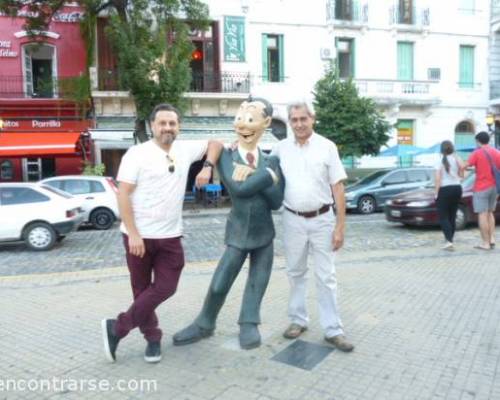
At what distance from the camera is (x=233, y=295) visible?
564 cm

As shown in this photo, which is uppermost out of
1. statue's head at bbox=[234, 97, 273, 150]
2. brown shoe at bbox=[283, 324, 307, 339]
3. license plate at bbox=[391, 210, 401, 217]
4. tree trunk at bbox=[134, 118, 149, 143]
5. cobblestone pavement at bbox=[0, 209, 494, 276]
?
tree trunk at bbox=[134, 118, 149, 143]

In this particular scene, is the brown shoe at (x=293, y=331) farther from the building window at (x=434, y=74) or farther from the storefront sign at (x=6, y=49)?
the building window at (x=434, y=74)

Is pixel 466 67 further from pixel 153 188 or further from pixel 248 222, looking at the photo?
pixel 153 188

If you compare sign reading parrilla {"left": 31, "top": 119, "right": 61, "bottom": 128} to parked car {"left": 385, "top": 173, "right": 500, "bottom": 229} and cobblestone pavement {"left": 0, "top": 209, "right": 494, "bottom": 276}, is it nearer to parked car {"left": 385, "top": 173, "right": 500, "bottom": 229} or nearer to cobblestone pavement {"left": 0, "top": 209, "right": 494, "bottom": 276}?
cobblestone pavement {"left": 0, "top": 209, "right": 494, "bottom": 276}

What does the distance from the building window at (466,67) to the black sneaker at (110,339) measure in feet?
83.5

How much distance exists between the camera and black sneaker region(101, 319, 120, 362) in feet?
12.5

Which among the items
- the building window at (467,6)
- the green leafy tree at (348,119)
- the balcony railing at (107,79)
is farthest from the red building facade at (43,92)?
the building window at (467,6)

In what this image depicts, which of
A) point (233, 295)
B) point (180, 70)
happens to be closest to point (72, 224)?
point (233, 295)

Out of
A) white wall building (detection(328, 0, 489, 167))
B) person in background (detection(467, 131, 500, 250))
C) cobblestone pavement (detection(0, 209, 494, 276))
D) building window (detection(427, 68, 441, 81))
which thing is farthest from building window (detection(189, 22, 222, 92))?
person in background (detection(467, 131, 500, 250))

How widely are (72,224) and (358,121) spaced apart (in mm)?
12124

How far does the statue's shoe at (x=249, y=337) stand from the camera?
406 cm

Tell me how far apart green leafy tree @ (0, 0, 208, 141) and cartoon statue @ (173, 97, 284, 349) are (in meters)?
14.1

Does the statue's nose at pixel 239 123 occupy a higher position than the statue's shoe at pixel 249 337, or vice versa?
the statue's nose at pixel 239 123

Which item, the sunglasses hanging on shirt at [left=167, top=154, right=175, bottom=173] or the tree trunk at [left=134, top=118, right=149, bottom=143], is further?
the tree trunk at [left=134, top=118, right=149, bottom=143]
